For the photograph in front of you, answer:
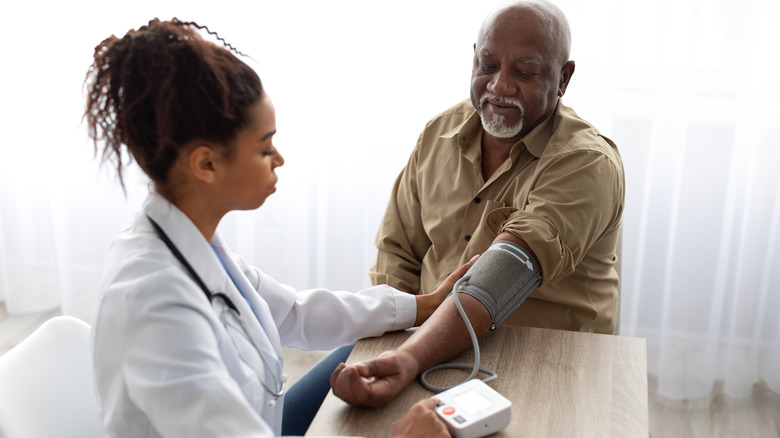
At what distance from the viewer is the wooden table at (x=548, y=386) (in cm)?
109

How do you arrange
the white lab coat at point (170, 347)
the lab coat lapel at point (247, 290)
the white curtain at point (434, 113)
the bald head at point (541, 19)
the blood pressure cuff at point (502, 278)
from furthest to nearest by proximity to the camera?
the white curtain at point (434, 113), the bald head at point (541, 19), the blood pressure cuff at point (502, 278), the lab coat lapel at point (247, 290), the white lab coat at point (170, 347)

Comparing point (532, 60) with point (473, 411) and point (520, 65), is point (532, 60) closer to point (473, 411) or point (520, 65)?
point (520, 65)

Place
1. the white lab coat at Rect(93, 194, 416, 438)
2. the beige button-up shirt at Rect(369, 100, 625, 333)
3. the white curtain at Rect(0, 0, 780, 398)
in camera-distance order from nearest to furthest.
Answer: the white lab coat at Rect(93, 194, 416, 438) < the beige button-up shirt at Rect(369, 100, 625, 333) < the white curtain at Rect(0, 0, 780, 398)

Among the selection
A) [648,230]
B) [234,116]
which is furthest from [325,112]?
[234,116]

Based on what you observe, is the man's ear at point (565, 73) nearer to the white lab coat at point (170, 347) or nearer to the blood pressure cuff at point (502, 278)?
the blood pressure cuff at point (502, 278)

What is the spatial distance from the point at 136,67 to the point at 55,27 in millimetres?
2006

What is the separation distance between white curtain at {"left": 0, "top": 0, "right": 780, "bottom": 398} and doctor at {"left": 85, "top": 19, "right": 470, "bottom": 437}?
1.41m

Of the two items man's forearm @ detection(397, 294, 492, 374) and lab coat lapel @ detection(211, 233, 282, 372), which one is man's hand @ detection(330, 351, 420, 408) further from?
lab coat lapel @ detection(211, 233, 282, 372)

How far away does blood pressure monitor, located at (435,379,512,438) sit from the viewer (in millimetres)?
1040

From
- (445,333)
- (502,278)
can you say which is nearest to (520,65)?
(502,278)

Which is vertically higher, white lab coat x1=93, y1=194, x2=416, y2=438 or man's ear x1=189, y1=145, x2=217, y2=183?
man's ear x1=189, y1=145, x2=217, y2=183

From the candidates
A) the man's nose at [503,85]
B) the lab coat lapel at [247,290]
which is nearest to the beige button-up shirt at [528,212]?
the man's nose at [503,85]

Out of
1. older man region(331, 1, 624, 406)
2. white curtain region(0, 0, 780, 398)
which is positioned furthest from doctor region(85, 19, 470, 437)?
white curtain region(0, 0, 780, 398)

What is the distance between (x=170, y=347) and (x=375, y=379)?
353 mm
